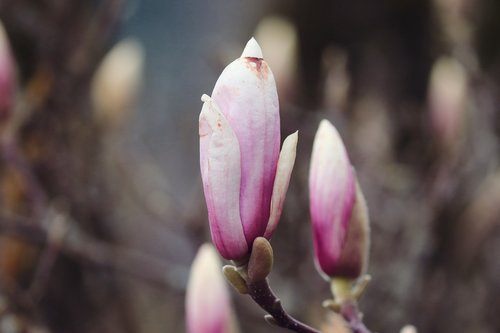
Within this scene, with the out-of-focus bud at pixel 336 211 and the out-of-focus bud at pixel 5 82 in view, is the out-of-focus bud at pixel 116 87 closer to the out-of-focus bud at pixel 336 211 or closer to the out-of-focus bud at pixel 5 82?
the out-of-focus bud at pixel 5 82

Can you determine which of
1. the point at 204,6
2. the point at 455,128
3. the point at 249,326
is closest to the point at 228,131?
the point at 455,128

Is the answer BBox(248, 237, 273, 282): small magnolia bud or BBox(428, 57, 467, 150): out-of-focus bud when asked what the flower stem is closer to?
BBox(248, 237, 273, 282): small magnolia bud

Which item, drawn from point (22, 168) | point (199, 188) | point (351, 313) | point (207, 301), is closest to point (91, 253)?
point (22, 168)

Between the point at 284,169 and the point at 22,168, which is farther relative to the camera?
the point at 22,168

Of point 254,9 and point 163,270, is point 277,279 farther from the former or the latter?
point 254,9

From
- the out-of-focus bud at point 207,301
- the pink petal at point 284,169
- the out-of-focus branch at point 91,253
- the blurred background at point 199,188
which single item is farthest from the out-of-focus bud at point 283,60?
the pink petal at point 284,169

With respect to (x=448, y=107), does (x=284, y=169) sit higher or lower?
lower

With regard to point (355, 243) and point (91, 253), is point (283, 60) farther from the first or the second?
point (355, 243)

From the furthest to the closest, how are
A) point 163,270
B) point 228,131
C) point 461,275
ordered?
point 461,275
point 163,270
point 228,131
